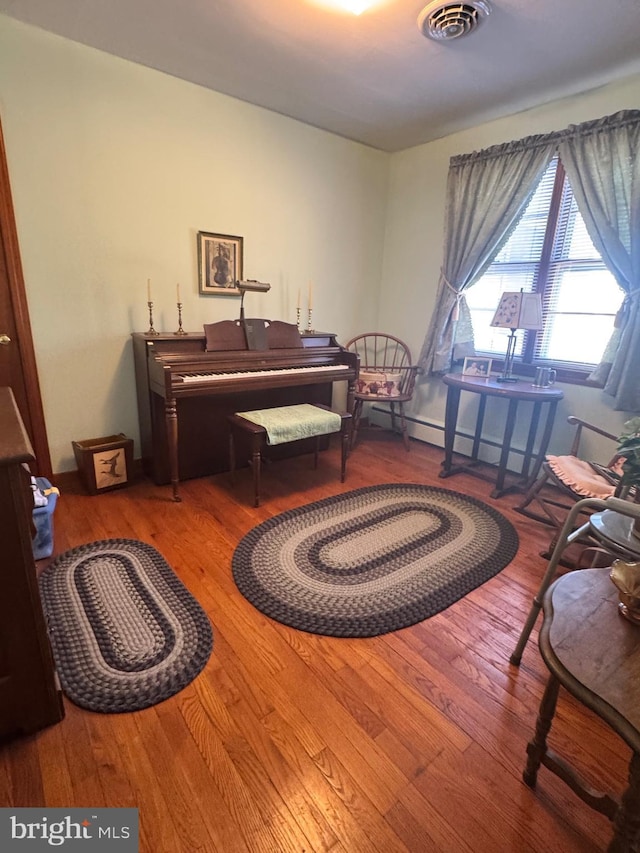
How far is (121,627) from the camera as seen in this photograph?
1546 mm

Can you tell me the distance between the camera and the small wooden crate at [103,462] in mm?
2459

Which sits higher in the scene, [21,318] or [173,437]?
[21,318]

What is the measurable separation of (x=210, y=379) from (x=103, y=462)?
0.83 m

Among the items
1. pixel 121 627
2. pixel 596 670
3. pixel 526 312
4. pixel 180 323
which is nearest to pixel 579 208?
pixel 526 312

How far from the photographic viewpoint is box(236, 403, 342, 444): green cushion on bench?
7.98ft

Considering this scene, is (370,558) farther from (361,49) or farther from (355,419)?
(361,49)

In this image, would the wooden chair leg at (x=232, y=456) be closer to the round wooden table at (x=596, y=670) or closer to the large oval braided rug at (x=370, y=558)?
the large oval braided rug at (x=370, y=558)

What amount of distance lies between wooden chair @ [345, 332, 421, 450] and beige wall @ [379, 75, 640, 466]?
0.16m

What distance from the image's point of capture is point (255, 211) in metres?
3.01

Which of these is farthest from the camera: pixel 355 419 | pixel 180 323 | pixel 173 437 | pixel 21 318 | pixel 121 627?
pixel 355 419

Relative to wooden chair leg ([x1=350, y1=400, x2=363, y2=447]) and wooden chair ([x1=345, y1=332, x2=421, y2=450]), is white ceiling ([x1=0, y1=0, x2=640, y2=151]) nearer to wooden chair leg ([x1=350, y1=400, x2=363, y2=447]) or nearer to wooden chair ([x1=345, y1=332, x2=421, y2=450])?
wooden chair ([x1=345, y1=332, x2=421, y2=450])

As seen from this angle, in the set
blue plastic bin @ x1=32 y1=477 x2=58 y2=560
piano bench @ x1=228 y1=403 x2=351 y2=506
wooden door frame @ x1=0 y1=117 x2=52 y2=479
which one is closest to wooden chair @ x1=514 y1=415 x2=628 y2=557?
piano bench @ x1=228 y1=403 x2=351 y2=506

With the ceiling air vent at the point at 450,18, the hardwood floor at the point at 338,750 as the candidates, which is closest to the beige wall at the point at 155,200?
the ceiling air vent at the point at 450,18

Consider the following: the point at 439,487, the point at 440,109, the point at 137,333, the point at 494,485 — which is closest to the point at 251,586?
the point at 439,487
